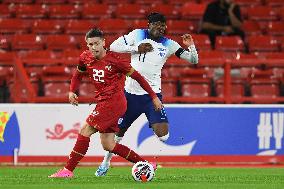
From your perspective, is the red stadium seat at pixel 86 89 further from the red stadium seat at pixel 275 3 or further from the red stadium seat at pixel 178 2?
the red stadium seat at pixel 275 3

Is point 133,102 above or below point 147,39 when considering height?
below

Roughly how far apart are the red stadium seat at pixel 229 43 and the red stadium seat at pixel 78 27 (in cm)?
273

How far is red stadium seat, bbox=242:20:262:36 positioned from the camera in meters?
19.5

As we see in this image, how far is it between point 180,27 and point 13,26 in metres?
3.65

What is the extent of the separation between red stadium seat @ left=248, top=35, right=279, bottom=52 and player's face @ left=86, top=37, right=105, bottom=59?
840cm

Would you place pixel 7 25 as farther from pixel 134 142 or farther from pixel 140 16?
pixel 134 142

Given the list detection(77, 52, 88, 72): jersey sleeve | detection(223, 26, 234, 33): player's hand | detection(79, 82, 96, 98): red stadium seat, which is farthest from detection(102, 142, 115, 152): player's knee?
detection(223, 26, 234, 33): player's hand

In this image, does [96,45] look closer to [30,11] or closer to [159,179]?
[159,179]

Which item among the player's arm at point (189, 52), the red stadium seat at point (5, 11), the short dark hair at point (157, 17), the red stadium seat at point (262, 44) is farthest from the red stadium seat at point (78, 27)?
the short dark hair at point (157, 17)

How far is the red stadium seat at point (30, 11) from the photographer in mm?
19359

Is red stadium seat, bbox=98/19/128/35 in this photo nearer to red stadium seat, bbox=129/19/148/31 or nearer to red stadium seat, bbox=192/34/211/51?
red stadium seat, bbox=129/19/148/31

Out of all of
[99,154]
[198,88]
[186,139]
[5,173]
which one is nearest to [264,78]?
[198,88]

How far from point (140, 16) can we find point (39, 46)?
2724 mm

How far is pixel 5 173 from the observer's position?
12609 mm
